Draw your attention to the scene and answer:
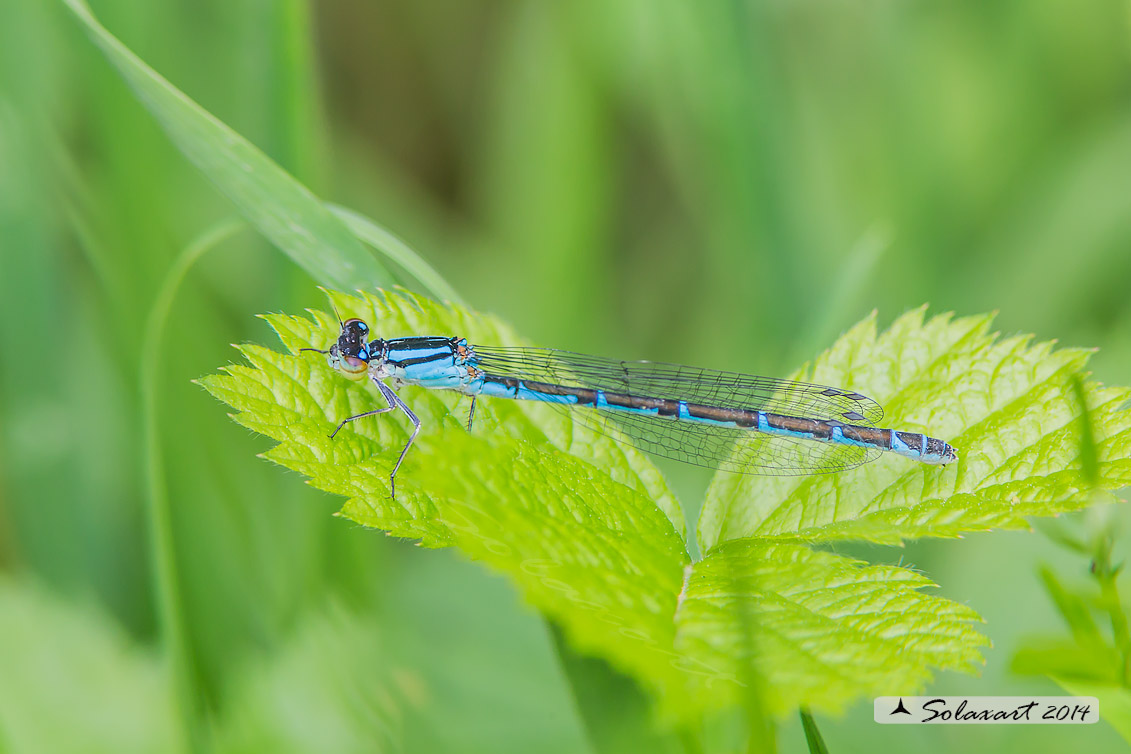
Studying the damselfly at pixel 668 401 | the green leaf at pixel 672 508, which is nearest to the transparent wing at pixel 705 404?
the damselfly at pixel 668 401

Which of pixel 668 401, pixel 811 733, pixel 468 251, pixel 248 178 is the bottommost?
pixel 811 733

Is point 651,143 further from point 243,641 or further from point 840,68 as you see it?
point 243,641

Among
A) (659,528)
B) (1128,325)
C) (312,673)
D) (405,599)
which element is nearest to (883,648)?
(659,528)

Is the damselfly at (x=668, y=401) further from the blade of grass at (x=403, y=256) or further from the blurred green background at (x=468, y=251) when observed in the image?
the blurred green background at (x=468, y=251)

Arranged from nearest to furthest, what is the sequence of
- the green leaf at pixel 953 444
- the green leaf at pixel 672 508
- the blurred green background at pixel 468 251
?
the green leaf at pixel 672 508 < the green leaf at pixel 953 444 < the blurred green background at pixel 468 251

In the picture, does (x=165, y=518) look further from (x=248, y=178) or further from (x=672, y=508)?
(x=672, y=508)

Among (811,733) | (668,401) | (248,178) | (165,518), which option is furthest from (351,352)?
(811,733)
